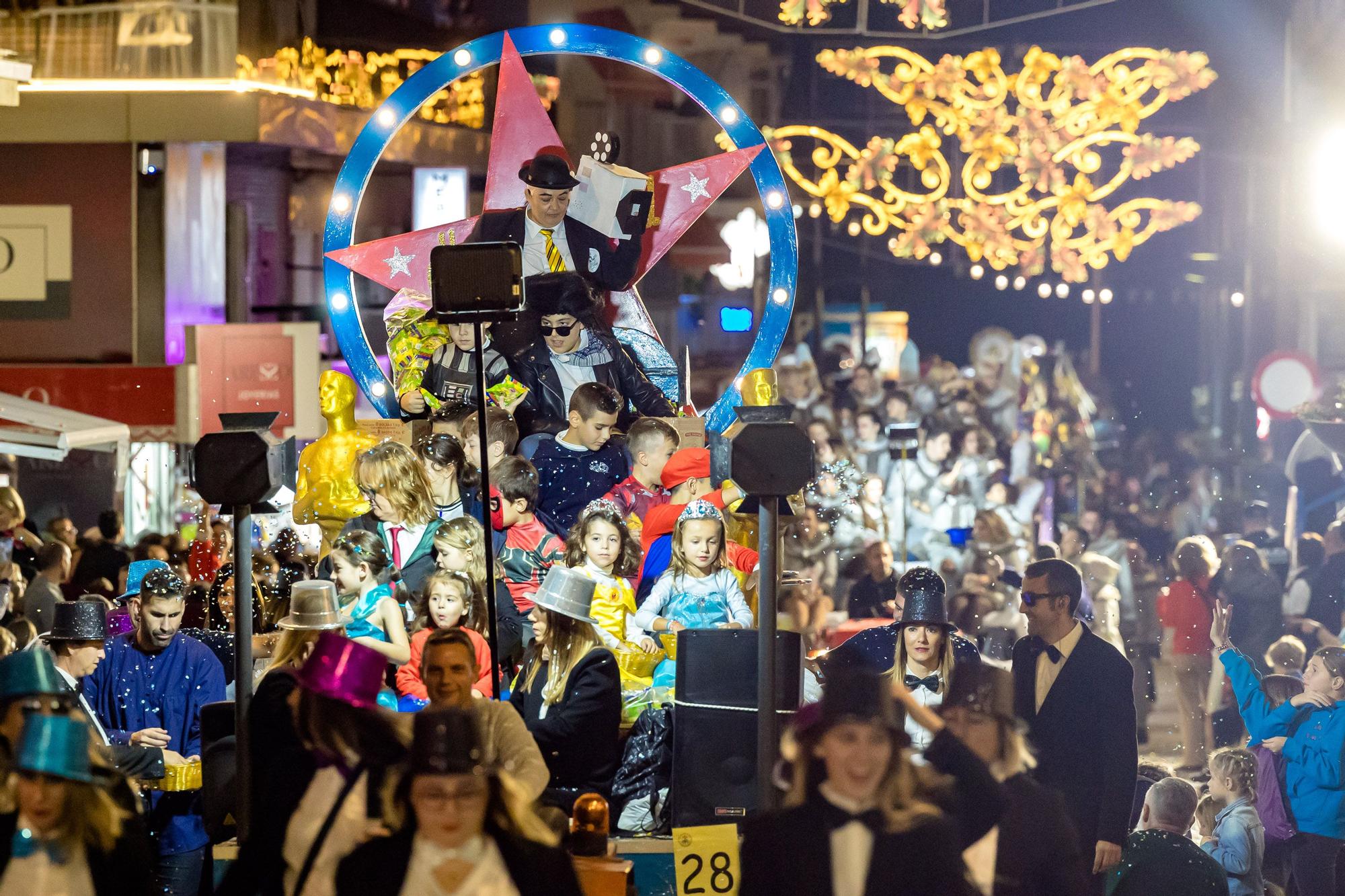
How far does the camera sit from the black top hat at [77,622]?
19.0 feet

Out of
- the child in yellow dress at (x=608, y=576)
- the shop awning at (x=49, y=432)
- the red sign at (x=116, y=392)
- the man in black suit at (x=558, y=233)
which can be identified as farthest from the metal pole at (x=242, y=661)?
the red sign at (x=116, y=392)

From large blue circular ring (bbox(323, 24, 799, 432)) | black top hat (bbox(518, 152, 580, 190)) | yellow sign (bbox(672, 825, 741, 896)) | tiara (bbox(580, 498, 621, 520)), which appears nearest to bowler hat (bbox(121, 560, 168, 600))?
large blue circular ring (bbox(323, 24, 799, 432))

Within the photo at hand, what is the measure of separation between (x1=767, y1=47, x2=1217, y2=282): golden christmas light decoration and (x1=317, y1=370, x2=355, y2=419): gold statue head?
591 cm

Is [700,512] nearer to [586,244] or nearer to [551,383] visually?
[551,383]

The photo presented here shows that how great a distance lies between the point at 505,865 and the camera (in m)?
3.15

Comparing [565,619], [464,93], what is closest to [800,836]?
[565,619]

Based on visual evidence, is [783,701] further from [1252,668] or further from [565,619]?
[1252,668]

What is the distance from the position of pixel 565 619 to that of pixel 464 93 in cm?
1469

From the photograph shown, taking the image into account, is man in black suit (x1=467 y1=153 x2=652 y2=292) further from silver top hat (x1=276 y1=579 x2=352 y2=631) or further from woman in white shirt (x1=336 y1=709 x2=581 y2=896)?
woman in white shirt (x1=336 y1=709 x2=581 y2=896)

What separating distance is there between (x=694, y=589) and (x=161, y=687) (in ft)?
6.12

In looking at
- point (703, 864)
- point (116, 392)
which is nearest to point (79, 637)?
point (703, 864)

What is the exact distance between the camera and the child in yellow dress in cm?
601

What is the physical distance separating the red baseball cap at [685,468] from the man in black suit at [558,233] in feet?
3.46

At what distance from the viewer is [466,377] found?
743 cm
